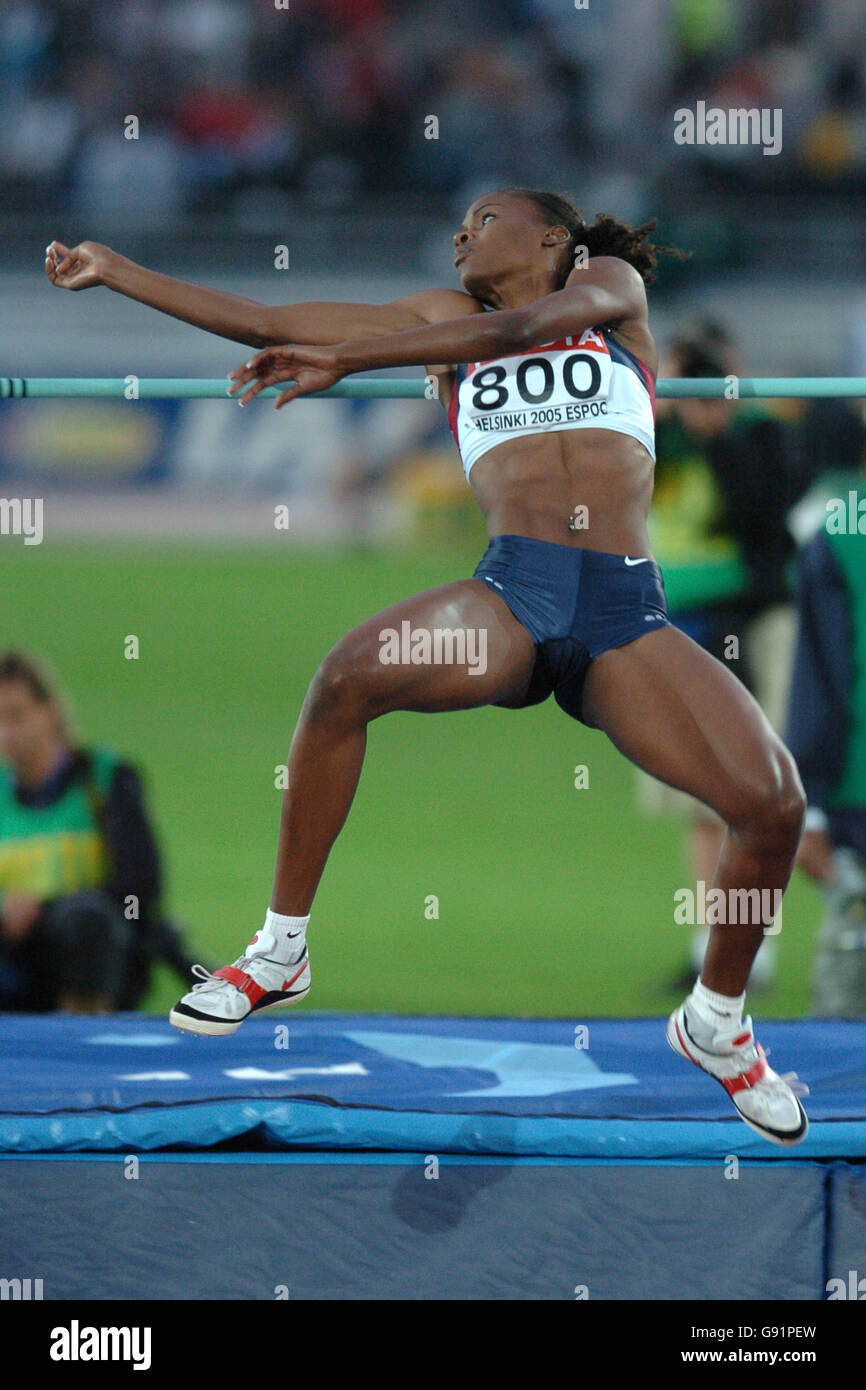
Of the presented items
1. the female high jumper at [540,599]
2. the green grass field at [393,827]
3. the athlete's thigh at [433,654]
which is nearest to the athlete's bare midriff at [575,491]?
the female high jumper at [540,599]

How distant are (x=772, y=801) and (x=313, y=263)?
48.9ft

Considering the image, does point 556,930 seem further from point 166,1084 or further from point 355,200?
point 355,200

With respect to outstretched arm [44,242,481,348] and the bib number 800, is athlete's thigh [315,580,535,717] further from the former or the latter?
outstretched arm [44,242,481,348]

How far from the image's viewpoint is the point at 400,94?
1942 cm

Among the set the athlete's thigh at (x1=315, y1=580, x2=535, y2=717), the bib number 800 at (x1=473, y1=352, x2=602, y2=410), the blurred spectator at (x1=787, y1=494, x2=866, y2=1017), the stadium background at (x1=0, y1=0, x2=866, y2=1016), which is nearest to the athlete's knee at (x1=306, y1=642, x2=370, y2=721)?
the athlete's thigh at (x1=315, y1=580, x2=535, y2=717)

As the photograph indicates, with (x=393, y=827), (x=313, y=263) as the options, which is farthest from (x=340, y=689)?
(x=313, y=263)

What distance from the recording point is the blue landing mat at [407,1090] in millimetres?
3070

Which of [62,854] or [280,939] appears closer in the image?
[280,939]

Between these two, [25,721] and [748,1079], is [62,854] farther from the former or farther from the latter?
[748,1079]

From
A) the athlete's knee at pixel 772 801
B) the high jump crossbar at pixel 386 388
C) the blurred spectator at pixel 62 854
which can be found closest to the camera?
the athlete's knee at pixel 772 801

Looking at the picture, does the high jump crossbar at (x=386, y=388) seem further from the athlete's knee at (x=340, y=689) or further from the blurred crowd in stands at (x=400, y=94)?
the blurred crowd in stands at (x=400, y=94)

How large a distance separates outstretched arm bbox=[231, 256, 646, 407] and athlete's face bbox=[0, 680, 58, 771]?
6.41 ft

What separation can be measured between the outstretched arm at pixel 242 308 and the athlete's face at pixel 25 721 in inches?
66.5
